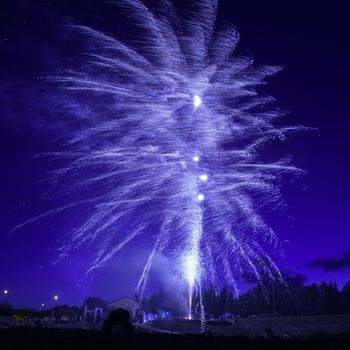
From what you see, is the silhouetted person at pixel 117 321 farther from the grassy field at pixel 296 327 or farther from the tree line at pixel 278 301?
the tree line at pixel 278 301

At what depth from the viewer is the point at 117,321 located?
30891mm

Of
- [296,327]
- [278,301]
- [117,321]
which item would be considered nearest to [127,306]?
[278,301]

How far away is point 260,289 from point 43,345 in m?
82.9

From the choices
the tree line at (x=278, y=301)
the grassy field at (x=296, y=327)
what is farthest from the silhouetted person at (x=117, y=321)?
the tree line at (x=278, y=301)

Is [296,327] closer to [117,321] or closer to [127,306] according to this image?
[117,321]

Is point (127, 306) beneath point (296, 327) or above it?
above

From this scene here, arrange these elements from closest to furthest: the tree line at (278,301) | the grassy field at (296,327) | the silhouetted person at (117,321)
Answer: the silhouetted person at (117,321), the grassy field at (296,327), the tree line at (278,301)

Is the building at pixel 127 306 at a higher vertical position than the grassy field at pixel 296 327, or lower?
higher

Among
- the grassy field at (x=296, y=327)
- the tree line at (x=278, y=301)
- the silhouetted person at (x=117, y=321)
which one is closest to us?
the silhouetted person at (x=117, y=321)

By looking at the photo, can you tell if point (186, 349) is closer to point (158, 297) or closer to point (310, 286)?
point (310, 286)

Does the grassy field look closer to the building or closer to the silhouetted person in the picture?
the silhouetted person

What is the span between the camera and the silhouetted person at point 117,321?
1216 inches

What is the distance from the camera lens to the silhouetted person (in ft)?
101

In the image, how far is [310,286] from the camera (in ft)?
300
